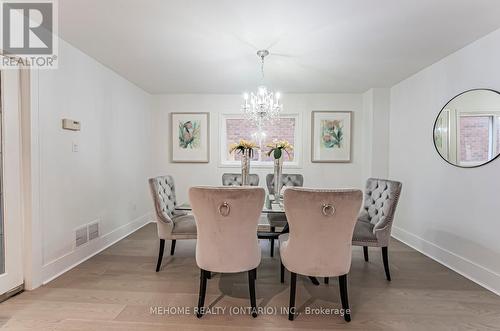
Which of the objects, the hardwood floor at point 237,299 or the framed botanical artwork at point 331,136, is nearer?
the hardwood floor at point 237,299

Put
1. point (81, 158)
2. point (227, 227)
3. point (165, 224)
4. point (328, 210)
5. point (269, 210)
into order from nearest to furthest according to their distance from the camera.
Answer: point (328, 210) → point (227, 227) → point (269, 210) → point (165, 224) → point (81, 158)

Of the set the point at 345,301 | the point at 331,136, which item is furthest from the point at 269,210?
the point at 331,136

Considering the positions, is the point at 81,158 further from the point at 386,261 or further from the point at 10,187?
the point at 386,261

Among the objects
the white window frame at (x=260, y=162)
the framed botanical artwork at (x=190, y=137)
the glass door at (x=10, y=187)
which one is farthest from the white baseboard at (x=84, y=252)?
the white window frame at (x=260, y=162)

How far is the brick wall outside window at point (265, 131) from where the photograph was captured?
14.9ft

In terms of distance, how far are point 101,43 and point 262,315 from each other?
2936 millimetres

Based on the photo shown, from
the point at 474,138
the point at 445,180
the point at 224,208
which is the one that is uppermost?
the point at 474,138

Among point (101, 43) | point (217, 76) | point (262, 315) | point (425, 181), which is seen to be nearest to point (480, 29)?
point (425, 181)

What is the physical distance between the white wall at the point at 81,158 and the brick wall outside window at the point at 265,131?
155 cm

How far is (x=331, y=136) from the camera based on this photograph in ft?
14.6

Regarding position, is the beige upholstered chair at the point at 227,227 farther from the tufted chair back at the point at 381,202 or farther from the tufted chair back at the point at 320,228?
the tufted chair back at the point at 381,202

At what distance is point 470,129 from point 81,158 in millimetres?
4066

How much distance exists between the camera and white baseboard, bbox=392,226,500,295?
2.26 metres

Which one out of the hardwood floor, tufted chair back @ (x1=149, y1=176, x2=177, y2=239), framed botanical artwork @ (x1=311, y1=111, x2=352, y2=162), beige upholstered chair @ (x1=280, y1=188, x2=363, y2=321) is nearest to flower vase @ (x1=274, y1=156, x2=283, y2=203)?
the hardwood floor
